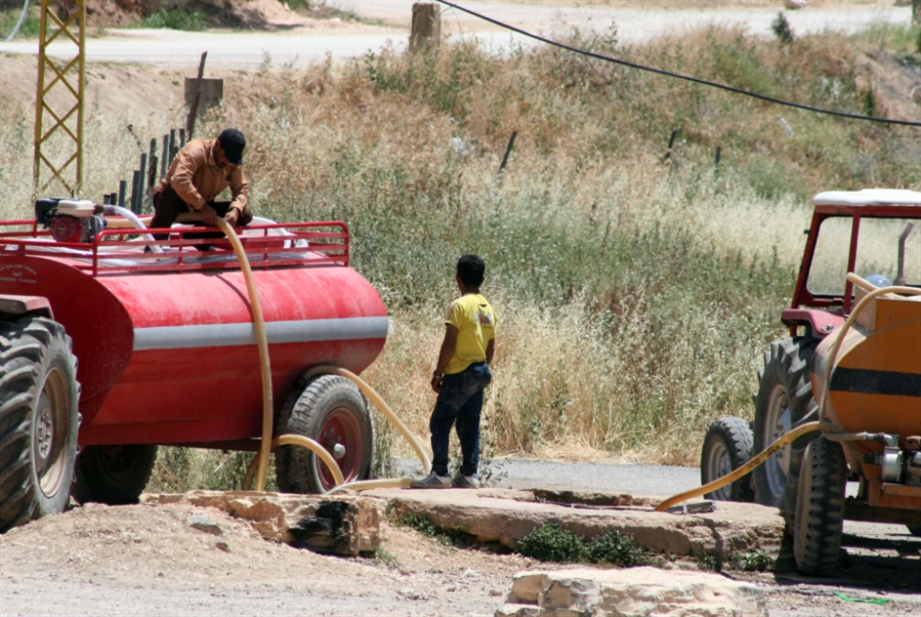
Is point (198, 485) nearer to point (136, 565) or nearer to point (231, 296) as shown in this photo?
point (231, 296)

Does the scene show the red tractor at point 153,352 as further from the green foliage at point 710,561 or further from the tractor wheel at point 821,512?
the tractor wheel at point 821,512

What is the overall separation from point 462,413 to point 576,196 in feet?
36.2

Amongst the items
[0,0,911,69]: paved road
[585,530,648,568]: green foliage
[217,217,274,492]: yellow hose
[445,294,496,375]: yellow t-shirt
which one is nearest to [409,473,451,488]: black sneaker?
[445,294,496,375]: yellow t-shirt

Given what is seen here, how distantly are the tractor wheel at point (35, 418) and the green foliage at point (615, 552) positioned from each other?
9.37 ft

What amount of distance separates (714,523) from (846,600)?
0.96 m

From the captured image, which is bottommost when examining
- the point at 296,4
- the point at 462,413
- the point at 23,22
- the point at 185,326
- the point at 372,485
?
the point at 372,485

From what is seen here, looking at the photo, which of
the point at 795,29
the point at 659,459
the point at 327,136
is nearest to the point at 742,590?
the point at 659,459

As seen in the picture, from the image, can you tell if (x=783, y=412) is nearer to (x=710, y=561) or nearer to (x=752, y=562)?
(x=752, y=562)

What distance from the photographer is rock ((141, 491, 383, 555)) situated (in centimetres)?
664

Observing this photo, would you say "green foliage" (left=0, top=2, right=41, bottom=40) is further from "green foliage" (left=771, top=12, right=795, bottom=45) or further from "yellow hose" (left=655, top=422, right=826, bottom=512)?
"yellow hose" (left=655, top=422, right=826, bottom=512)

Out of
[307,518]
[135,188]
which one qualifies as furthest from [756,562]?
[135,188]

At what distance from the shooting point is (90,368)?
23.4ft

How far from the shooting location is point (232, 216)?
8.37 m

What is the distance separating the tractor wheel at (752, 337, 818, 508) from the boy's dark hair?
203cm
